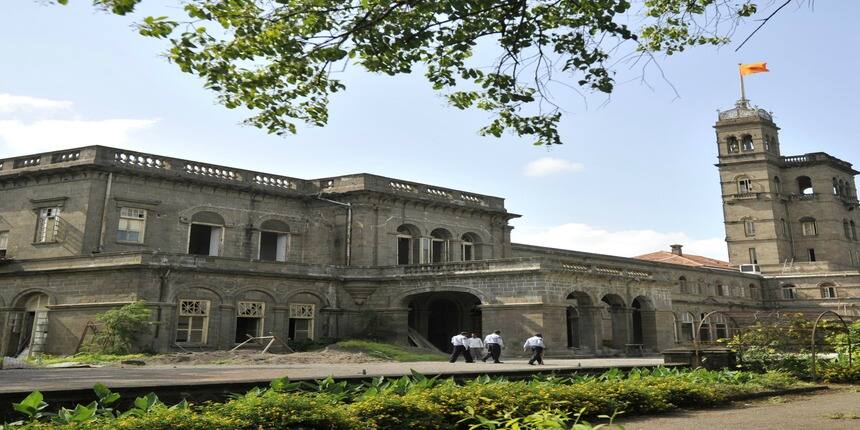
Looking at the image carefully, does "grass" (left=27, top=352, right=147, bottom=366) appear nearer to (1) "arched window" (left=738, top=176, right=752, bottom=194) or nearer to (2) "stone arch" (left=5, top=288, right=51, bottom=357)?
(2) "stone arch" (left=5, top=288, right=51, bottom=357)

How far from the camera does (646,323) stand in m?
32.8

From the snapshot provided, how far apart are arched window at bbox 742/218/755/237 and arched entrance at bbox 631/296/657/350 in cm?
3322

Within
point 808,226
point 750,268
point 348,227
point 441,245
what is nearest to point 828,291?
point 750,268

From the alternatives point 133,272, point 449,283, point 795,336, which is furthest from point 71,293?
point 795,336

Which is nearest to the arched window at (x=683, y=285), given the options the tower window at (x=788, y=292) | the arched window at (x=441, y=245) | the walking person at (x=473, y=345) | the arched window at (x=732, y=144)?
the tower window at (x=788, y=292)

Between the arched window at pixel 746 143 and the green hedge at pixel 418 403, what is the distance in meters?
54.5

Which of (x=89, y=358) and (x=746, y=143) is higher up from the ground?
(x=746, y=143)

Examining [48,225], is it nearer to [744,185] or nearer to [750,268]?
[750,268]

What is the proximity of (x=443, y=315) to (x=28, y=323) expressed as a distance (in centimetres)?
1875

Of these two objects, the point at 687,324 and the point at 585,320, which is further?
the point at 687,324

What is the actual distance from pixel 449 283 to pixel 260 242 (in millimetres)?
9788

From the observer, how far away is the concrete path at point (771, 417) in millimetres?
9578

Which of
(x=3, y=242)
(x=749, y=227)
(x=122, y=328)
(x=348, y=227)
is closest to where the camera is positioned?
(x=122, y=328)

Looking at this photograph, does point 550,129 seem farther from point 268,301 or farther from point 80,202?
point 80,202
